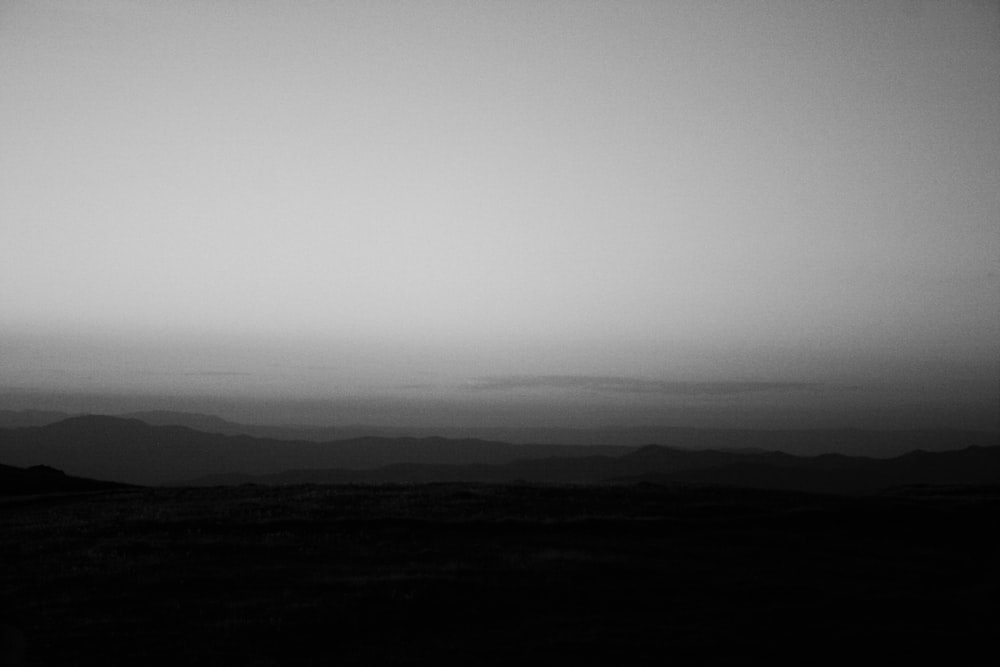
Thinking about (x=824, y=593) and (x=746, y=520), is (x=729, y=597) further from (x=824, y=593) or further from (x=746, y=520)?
(x=746, y=520)

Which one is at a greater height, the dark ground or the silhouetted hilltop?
the dark ground

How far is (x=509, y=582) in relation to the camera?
27.2 metres

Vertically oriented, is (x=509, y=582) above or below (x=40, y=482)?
above

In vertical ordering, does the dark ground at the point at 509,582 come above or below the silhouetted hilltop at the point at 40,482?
above

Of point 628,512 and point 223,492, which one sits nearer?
point 628,512

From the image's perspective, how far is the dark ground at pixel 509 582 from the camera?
840 inches

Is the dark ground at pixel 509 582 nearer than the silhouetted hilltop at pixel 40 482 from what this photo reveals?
Yes

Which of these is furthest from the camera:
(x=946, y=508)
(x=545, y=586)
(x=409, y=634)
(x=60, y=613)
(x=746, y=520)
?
(x=946, y=508)

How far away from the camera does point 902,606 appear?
24375 millimetres

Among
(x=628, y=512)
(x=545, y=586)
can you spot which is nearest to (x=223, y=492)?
(x=628, y=512)

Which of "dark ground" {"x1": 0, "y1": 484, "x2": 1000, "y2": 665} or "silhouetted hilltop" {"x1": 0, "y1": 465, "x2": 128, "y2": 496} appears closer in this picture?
"dark ground" {"x1": 0, "y1": 484, "x2": 1000, "y2": 665}

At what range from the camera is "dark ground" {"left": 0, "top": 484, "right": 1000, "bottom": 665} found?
2134cm

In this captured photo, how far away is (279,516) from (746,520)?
2244cm

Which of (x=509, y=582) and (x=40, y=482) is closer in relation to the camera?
(x=509, y=582)
